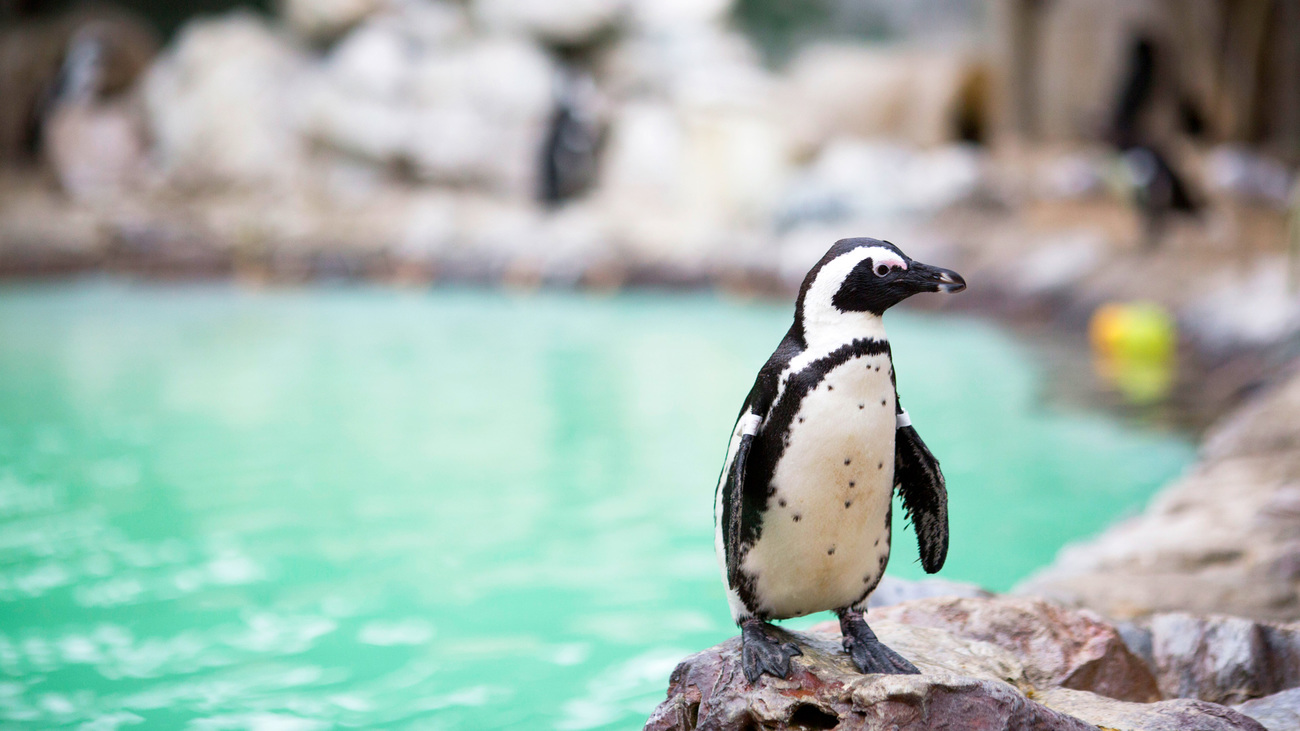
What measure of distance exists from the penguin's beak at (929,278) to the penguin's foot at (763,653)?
516 mm

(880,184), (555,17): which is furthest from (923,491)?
(555,17)

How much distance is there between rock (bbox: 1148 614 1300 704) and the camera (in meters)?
1.78

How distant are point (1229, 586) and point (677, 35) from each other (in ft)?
35.5

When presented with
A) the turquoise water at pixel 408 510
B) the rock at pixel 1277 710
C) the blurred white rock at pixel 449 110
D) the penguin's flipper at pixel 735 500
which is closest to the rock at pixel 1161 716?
the rock at pixel 1277 710

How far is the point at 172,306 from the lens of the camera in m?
8.93

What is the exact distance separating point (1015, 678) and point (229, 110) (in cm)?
1278

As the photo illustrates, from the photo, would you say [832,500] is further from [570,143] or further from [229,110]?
[229,110]

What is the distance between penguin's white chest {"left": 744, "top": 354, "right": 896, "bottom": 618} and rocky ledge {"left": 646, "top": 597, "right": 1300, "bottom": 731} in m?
0.09

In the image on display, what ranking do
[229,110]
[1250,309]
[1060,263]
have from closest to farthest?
[1250,309], [1060,263], [229,110]

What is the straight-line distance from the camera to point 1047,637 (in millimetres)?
1754

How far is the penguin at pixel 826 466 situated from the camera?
142 cm

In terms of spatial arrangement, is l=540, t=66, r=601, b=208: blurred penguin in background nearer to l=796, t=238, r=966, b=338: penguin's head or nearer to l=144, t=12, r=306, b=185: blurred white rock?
l=144, t=12, r=306, b=185: blurred white rock

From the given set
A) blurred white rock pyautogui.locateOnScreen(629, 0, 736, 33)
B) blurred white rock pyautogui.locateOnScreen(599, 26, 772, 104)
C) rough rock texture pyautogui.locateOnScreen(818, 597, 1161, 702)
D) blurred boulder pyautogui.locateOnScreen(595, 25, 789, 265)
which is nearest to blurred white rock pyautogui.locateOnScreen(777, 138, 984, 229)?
blurred boulder pyautogui.locateOnScreen(595, 25, 789, 265)

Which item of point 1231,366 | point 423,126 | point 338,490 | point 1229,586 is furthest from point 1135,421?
point 423,126
